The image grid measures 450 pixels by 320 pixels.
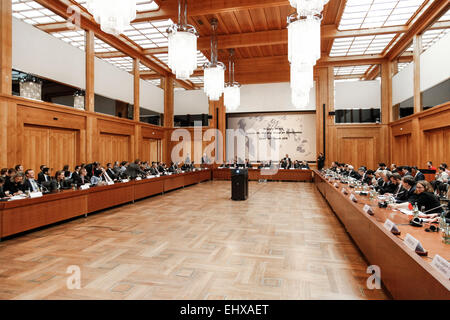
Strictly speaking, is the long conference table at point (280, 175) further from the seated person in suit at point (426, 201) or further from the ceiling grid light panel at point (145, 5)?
the seated person in suit at point (426, 201)

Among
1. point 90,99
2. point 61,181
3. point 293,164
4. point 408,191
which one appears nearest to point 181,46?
point 61,181

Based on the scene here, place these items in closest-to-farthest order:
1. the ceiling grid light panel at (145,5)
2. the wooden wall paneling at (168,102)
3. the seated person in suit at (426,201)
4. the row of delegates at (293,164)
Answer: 1. the seated person in suit at (426,201)
2. the ceiling grid light panel at (145,5)
3. the row of delegates at (293,164)
4. the wooden wall paneling at (168,102)

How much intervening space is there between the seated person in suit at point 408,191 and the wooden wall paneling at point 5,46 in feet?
27.1

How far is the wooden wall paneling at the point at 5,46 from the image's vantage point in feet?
20.1

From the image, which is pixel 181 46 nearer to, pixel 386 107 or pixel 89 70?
pixel 89 70

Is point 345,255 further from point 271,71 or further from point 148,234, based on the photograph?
point 271,71

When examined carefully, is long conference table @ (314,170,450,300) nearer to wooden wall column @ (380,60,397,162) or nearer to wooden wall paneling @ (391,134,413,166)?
wooden wall paneling @ (391,134,413,166)

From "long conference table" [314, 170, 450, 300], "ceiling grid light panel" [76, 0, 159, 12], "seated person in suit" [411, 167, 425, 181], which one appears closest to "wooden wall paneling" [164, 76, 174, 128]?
"ceiling grid light panel" [76, 0, 159, 12]

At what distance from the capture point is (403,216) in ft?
9.63

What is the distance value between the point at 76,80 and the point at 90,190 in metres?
4.82

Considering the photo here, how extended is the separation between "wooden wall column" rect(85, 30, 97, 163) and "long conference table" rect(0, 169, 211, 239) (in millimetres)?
2750

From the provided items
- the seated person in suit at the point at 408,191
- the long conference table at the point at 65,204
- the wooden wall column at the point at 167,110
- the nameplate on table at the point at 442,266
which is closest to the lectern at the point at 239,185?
the long conference table at the point at 65,204

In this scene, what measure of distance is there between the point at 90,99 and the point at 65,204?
206 inches
